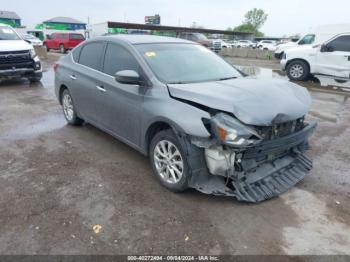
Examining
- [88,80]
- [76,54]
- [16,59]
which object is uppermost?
[76,54]

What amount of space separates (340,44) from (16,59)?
1113cm

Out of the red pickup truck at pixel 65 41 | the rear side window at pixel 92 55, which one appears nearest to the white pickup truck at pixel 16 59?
the rear side window at pixel 92 55

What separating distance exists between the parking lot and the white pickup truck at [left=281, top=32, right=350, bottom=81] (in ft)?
23.4

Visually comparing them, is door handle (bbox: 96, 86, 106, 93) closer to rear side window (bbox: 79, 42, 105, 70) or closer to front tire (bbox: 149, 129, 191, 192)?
rear side window (bbox: 79, 42, 105, 70)

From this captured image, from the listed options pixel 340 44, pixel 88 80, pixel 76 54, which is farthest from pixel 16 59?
pixel 340 44

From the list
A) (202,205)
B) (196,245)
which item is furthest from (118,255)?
(202,205)

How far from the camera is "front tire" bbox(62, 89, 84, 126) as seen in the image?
5.67m

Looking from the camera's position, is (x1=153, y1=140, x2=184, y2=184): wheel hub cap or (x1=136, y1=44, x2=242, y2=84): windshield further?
(x1=136, y1=44, x2=242, y2=84): windshield

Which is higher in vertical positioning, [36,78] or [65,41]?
[65,41]

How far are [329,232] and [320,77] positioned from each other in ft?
33.1

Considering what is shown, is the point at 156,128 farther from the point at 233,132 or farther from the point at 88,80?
the point at 88,80

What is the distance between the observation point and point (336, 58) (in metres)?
10.9

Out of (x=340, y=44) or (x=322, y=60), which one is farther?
(x=322, y=60)

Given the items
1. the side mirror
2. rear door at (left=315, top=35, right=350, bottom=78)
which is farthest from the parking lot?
rear door at (left=315, top=35, right=350, bottom=78)
